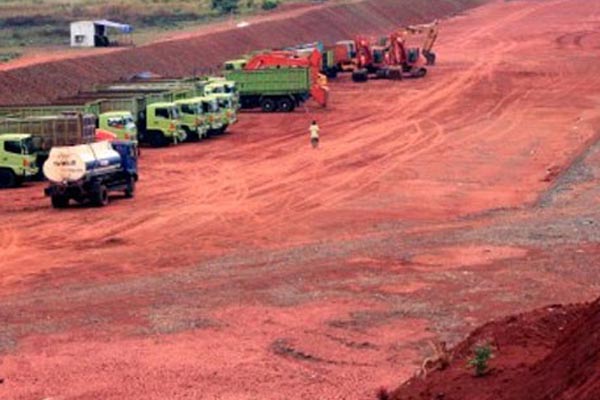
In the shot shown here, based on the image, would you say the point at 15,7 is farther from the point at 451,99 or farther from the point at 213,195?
the point at 213,195

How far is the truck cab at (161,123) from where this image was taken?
5478cm

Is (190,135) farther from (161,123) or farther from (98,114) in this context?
(98,114)

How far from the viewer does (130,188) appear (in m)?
42.0

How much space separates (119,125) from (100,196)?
1107cm

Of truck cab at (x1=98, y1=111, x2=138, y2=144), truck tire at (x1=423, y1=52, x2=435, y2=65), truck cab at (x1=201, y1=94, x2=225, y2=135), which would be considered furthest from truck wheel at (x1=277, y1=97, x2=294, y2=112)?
truck tire at (x1=423, y1=52, x2=435, y2=65)

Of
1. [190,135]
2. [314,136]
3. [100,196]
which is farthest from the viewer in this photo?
[190,135]

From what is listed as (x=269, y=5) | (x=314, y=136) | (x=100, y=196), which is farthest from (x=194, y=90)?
(x=269, y=5)

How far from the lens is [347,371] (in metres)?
21.6

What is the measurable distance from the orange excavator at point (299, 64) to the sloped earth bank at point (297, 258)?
665cm

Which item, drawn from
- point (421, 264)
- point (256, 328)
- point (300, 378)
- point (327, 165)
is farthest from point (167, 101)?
point (300, 378)

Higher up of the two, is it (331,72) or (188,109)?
(188,109)

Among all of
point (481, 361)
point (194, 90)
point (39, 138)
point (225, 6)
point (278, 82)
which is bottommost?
point (39, 138)

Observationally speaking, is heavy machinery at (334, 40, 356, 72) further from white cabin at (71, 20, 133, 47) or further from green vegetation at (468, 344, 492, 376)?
green vegetation at (468, 344, 492, 376)

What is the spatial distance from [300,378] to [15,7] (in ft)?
377
